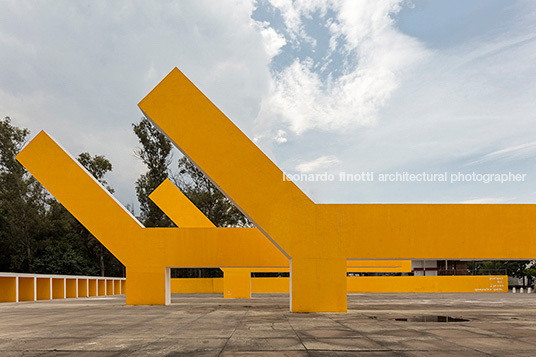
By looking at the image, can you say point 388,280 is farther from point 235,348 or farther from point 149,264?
point 235,348

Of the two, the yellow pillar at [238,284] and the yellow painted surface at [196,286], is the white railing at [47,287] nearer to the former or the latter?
the yellow painted surface at [196,286]

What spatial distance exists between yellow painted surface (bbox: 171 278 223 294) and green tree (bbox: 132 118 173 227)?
710cm

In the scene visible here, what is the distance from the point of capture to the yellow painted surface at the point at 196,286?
4172cm

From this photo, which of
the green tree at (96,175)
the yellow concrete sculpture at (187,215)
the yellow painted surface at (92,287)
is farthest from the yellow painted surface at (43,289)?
the green tree at (96,175)

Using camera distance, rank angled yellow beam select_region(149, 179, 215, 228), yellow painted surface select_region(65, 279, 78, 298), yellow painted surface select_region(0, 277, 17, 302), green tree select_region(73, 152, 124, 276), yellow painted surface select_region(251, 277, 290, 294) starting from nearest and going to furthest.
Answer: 1. yellow painted surface select_region(0, 277, 17, 302)
2. angled yellow beam select_region(149, 179, 215, 228)
3. yellow painted surface select_region(65, 279, 78, 298)
4. yellow painted surface select_region(251, 277, 290, 294)
5. green tree select_region(73, 152, 124, 276)

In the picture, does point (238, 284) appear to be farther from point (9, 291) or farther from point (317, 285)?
point (317, 285)

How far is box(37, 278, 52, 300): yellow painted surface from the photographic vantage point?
30.9 meters

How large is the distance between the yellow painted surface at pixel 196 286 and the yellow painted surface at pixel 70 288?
9.20 meters

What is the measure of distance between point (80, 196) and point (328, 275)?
1170 centimetres

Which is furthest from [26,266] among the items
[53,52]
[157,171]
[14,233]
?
[53,52]

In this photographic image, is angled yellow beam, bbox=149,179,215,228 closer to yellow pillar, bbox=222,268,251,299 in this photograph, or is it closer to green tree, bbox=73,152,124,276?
yellow pillar, bbox=222,268,251,299

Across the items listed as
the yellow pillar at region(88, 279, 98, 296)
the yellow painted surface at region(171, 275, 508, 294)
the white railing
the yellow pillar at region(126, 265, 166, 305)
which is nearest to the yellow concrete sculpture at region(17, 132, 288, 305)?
the yellow pillar at region(126, 265, 166, 305)

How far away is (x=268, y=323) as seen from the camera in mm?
12922

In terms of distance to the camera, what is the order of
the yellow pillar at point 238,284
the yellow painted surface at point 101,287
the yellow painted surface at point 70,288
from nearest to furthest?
the yellow pillar at point 238,284, the yellow painted surface at point 70,288, the yellow painted surface at point 101,287
